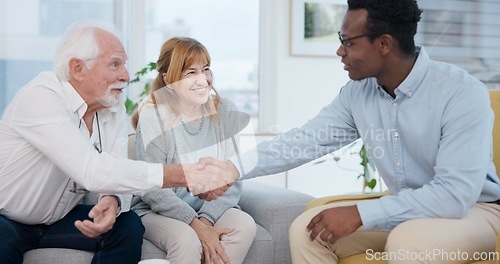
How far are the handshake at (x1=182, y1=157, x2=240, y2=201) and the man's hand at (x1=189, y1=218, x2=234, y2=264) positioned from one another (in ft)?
0.37

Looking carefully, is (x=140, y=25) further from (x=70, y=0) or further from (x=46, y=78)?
(x=46, y=78)

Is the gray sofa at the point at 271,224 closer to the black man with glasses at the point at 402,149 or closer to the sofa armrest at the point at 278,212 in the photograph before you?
the sofa armrest at the point at 278,212

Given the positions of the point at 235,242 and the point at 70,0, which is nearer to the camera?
the point at 235,242

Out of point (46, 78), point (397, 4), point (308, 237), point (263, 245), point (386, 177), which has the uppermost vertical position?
point (397, 4)

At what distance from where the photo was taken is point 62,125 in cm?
203

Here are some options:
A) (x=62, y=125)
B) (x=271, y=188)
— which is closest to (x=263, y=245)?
(x=271, y=188)

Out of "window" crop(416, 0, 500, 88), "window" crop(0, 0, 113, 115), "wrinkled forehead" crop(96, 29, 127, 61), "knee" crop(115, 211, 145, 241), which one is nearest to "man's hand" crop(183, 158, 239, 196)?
"knee" crop(115, 211, 145, 241)

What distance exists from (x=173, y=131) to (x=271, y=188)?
0.57m

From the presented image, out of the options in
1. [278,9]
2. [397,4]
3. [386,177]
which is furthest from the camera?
[278,9]

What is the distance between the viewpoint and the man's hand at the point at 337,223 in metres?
1.87

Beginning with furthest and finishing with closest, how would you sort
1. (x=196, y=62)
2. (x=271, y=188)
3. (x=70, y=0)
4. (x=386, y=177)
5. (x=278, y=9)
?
(x=278, y=9) < (x=70, y=0) < (x=271, y=188) < (x=196, y=62) < (x=386, y=177)

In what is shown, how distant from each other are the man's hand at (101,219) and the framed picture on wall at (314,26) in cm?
263

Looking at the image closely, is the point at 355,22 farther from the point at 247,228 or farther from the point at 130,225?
the point at 130,225

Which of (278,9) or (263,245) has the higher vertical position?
(278,9)
